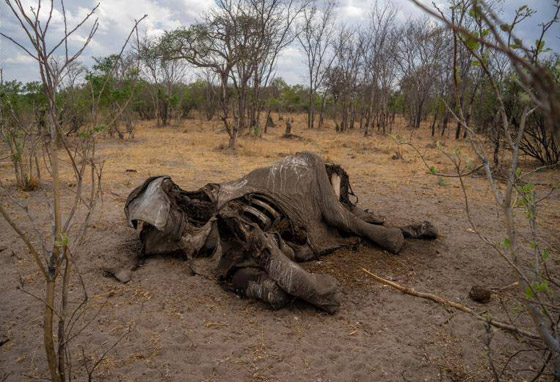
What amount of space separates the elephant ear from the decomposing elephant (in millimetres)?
11

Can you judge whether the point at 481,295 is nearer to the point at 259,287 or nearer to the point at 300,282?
the point at 300,282

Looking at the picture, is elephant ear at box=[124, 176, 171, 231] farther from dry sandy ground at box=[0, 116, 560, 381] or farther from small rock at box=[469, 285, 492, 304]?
small rock at box=[469, 285, 492, 304]

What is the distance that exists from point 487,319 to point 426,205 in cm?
591

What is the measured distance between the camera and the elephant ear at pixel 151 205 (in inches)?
156

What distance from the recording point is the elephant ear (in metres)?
3.97

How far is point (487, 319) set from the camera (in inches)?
61.4

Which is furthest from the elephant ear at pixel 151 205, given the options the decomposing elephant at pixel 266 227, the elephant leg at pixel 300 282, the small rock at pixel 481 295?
the small rock at pixel 481 295

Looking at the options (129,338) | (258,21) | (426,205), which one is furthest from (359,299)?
(258,21)

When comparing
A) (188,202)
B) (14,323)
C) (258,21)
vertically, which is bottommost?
(14,323)

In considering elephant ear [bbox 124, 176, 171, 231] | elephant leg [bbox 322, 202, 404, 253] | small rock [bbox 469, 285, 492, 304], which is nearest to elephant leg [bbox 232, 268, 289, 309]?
elephant ear [bbox 124, 176, 171, 231]

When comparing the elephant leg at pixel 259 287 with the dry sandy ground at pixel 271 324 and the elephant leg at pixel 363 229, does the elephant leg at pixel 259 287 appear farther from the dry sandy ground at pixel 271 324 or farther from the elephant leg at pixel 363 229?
the elephant leg at pixel 363 229

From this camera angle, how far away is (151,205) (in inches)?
161

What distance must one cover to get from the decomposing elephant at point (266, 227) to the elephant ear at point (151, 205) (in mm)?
11

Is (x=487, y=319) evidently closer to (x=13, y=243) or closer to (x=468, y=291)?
(x=468, y=291)
